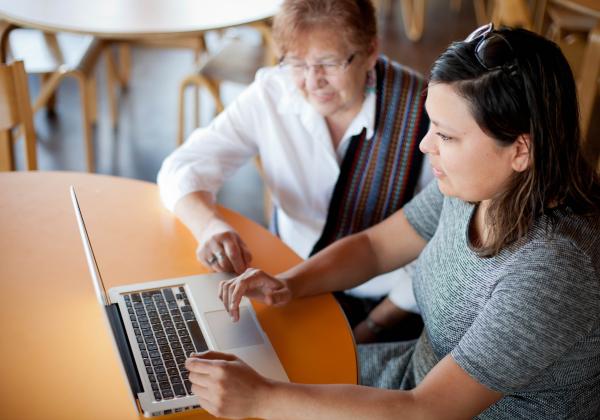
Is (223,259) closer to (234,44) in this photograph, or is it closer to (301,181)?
(301,181)

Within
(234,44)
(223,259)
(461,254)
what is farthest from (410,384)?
(234,44)

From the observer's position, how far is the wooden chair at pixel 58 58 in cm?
306

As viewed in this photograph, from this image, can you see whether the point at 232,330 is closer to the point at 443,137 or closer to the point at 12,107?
the point at 443,137

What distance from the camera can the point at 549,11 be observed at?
12.4ft

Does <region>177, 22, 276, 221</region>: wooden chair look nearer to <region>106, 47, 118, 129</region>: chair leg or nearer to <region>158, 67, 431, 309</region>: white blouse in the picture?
<region>106, 47, 118, 129</region>: chair leg

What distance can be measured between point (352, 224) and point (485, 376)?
85cm

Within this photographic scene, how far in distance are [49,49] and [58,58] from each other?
9 cm

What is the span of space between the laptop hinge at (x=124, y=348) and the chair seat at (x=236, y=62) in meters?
1.99

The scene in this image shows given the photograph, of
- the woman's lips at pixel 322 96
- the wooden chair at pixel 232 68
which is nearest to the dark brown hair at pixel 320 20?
the woman's lips at pixel 322 96

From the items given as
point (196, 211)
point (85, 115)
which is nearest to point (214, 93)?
point (85, 115)

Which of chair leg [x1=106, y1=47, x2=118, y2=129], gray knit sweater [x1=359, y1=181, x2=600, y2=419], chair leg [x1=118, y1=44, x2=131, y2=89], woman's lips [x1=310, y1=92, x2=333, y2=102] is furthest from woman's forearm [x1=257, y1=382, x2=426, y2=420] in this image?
chair leg [x1=118, y1=44, x2=131, y2=89]

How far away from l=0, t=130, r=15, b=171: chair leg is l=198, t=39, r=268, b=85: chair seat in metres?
1.29

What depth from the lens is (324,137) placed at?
72.3 inches

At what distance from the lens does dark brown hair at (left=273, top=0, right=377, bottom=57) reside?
1681 mm
